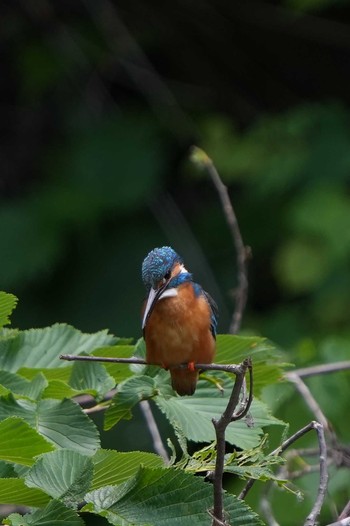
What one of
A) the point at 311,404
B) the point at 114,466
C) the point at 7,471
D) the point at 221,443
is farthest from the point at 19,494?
the point at 311,404

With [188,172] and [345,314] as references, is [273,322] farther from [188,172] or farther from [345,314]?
[188,172]

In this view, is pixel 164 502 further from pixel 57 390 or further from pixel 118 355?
pixel 118 355

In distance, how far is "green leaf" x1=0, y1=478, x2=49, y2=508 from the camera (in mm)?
1682

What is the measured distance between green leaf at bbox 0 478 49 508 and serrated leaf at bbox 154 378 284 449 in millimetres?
362

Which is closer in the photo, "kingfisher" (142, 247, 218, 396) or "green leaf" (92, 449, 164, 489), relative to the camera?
"green leaf" (92, 449, 164, 489)

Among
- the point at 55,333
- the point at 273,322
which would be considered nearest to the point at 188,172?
the point at 273,322

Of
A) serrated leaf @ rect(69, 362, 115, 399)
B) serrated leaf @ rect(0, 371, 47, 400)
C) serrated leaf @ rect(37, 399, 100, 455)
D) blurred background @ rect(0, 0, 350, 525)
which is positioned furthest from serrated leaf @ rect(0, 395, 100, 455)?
blurred background @ rect(0, 0, 350, 525)

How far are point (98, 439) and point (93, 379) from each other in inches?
12.4

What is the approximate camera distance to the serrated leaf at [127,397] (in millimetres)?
2148

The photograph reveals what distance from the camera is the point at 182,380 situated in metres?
2.29

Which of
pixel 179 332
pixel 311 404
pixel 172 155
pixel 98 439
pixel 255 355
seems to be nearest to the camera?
pixel 98 439

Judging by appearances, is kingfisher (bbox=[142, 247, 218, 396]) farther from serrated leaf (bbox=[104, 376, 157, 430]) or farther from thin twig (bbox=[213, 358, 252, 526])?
thin twig (bbox=[213, 358, 252, 526])

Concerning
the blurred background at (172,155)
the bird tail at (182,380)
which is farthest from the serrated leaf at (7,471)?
the blurred background at (172,155)

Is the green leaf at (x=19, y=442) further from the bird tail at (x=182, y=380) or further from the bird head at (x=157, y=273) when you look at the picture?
the bird head at (x=157, y=273)
